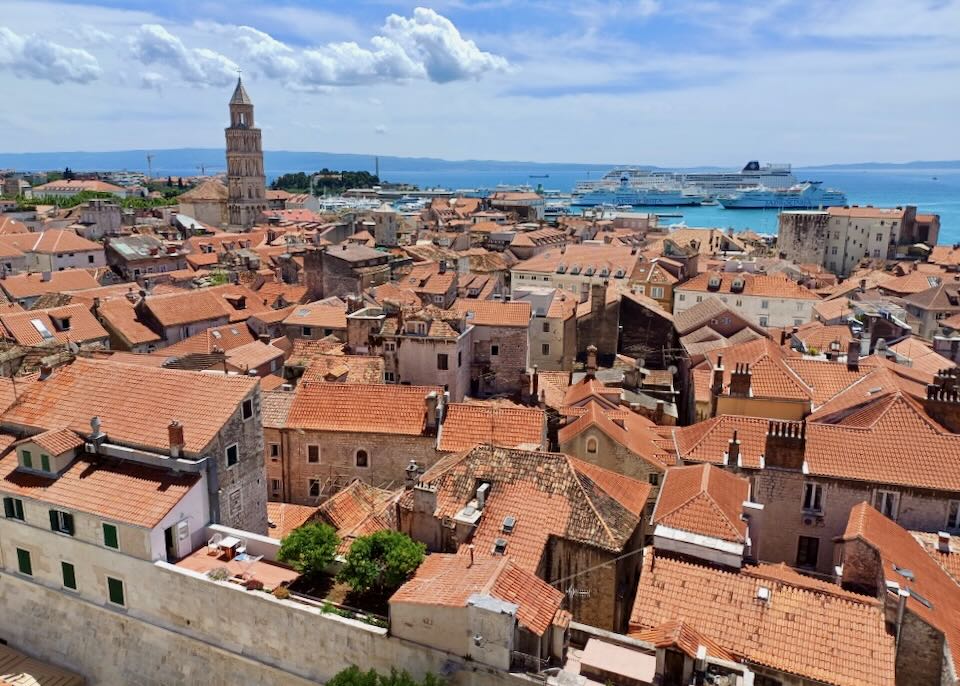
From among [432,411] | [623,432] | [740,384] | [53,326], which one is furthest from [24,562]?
[740,384]

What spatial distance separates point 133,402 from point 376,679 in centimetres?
1313

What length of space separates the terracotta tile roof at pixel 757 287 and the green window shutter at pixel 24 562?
57080 millimetres

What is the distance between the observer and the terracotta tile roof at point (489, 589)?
17969mm

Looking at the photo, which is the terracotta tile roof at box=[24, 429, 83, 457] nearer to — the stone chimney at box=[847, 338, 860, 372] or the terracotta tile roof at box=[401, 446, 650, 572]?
the terracotta tile roof at box=[401, 446, 650, 572]

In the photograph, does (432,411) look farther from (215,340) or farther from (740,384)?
(215,340)

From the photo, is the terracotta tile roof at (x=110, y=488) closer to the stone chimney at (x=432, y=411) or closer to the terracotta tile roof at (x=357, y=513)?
the terracotta tile roof at (x=357, y=513)

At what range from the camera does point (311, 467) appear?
101ft

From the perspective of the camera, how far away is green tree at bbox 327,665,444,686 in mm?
17125

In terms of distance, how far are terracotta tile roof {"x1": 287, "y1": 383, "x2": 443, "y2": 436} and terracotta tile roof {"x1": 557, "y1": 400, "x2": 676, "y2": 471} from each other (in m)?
6.23

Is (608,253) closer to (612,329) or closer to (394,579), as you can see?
(612,329)


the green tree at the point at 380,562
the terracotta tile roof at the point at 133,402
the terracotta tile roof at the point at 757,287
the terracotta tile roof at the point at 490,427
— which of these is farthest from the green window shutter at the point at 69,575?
the terracotta tile roof at the point at 757,287

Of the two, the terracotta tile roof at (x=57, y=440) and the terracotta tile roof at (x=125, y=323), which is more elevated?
the terracotta tile roof at (x=57, y=440)

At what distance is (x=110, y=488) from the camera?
74.1 feet

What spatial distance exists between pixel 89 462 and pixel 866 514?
24.9 metres
